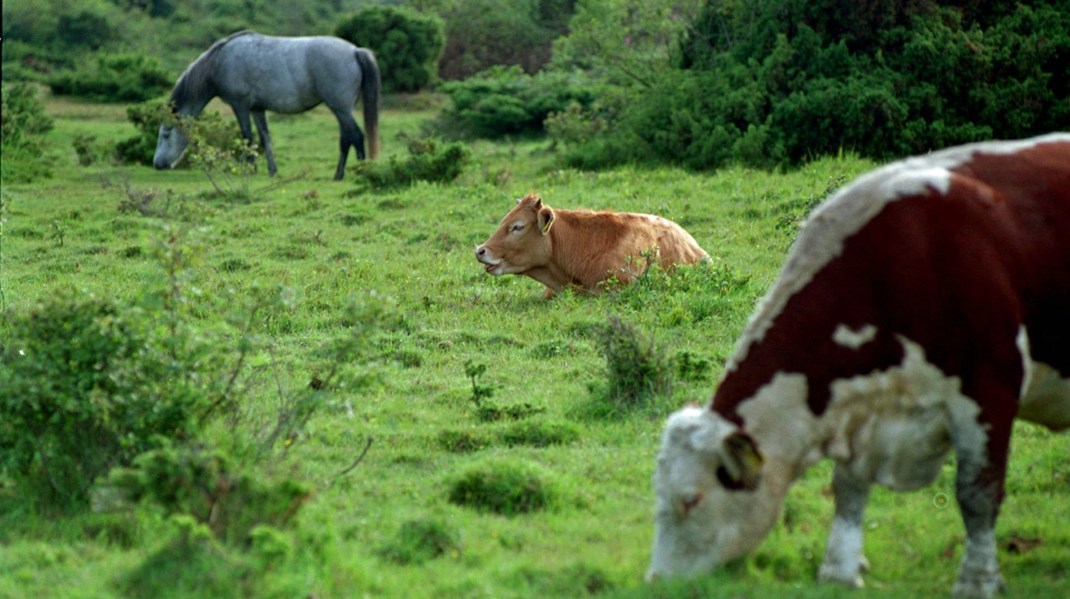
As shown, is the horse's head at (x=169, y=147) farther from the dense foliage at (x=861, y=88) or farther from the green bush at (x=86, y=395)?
the green bush at (x=86, y=395)

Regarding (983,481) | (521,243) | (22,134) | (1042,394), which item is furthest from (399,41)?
(983,481)

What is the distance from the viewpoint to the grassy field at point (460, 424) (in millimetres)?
5098

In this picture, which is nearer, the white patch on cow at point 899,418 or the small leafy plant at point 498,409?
the white patch on cow at point 899,418

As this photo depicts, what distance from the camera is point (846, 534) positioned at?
498 centimetres

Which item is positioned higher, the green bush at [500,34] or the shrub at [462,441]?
the shrub at [462,441]

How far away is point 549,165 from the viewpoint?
64.5 ft

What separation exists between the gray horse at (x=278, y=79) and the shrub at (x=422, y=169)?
13.0ft

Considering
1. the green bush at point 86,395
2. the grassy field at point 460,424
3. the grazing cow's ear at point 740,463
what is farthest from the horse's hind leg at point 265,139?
the grazing cow's ear at point 740,463

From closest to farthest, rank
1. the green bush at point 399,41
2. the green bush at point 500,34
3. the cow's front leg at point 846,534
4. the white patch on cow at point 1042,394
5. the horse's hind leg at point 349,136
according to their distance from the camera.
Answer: the white patch on cow at point 1042,394 < the cow's front leg at point 846,534 < the horse's hind leg at point 349,136 < the green bush at point 399,41 < the green bush at point 500,34

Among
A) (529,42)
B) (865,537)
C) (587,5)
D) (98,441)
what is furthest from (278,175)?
(529,42)

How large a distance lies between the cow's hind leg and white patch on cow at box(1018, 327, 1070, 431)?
0.64ft

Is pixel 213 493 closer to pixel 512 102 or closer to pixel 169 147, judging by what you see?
pixel 169 147

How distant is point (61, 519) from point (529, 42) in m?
33.7

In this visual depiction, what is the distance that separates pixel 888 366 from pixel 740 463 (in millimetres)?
→ 628
